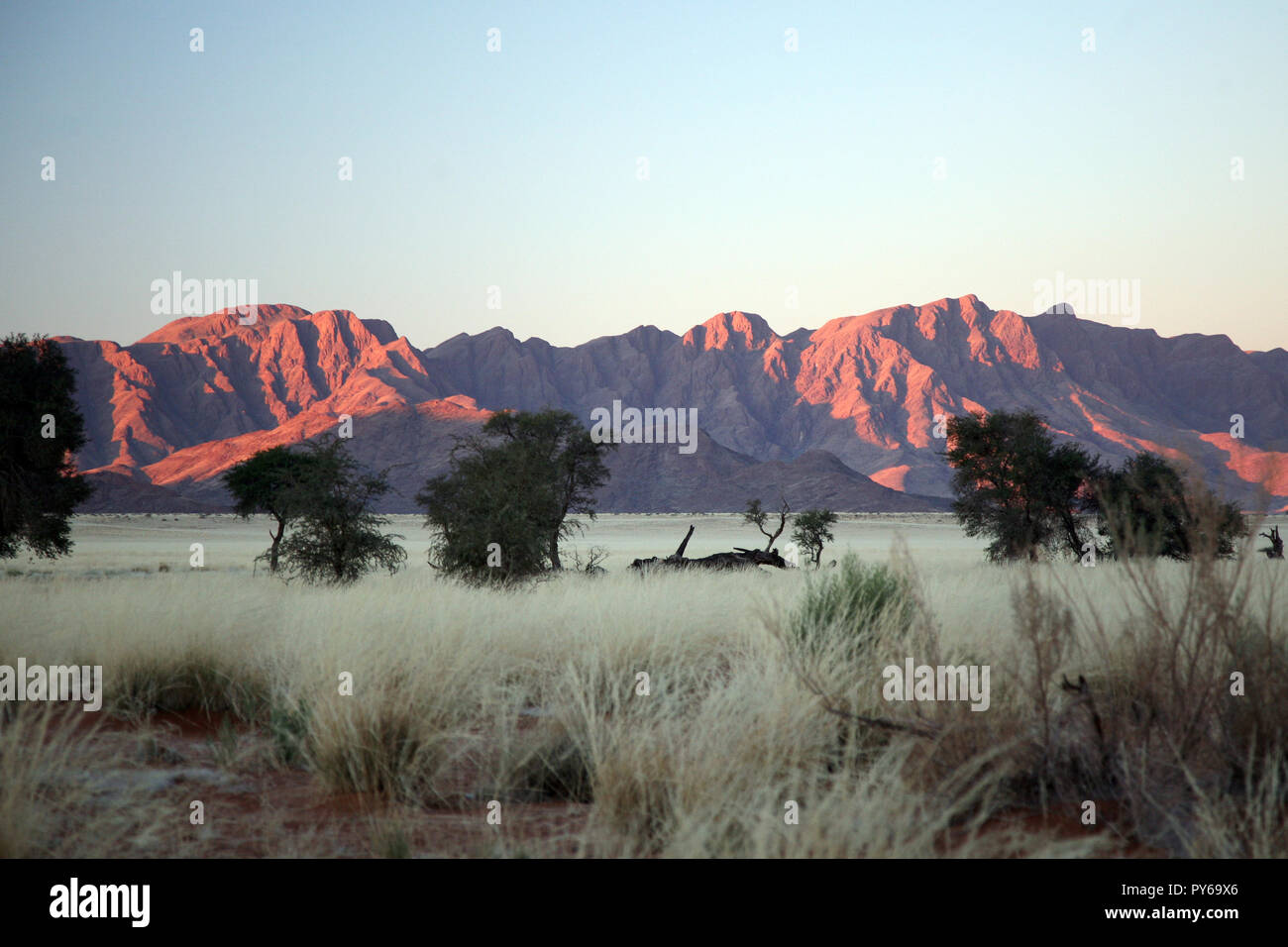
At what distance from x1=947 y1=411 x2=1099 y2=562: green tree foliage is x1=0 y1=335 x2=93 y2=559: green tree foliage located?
30404 millimetres

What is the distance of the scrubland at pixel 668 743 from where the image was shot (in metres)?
3.69

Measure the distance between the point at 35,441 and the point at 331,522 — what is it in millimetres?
14231

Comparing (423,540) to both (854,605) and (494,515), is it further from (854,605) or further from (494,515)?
(854,605)

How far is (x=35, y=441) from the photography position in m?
25.1

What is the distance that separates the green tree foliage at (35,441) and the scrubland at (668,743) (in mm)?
22041

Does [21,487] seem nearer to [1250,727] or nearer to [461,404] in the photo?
[1250,727]

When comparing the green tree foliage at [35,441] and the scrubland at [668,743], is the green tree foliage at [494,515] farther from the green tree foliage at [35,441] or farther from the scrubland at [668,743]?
the green tree foliage at [35,441]

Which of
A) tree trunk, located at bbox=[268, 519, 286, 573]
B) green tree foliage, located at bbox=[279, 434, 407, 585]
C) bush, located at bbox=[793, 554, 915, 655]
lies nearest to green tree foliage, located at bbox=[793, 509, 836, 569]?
tree trunk, located at bbox=[268, 519, 286, 573]

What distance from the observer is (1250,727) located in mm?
4625

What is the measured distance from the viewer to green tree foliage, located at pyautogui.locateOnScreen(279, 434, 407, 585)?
1788 centimetres

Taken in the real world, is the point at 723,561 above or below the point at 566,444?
below

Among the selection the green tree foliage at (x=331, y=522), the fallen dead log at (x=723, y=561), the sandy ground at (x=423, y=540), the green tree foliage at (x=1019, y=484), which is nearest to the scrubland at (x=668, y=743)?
the green tree foliage at (x=331, y=522)

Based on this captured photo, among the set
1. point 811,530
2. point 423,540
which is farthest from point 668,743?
point 423,540

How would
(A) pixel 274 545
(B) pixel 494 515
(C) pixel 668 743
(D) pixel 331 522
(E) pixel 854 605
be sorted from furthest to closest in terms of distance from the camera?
(A) pixel 274 545
(D) pixel 331 522
(B) pixel 494 515
(E) pixel 854 605
(C) pixel 668 743
